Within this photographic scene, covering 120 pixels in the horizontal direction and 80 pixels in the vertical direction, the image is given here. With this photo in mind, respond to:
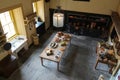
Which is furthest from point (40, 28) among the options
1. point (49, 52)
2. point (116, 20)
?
point (116, 20)

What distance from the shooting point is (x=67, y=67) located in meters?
4.66

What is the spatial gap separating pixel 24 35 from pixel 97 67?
3.64 metres

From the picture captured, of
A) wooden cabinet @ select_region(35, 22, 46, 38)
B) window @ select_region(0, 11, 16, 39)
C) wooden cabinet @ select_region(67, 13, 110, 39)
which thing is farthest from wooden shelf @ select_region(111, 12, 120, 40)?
window @ select_region(0, 11, 16, 39)

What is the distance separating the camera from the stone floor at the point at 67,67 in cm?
423

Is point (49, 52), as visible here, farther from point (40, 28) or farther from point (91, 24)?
point (91, 24)

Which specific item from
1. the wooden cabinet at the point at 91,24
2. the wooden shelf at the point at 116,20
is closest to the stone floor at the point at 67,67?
the wooden cabinet at the point at 91,24

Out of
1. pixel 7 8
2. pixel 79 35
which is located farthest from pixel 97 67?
pixel 7 8

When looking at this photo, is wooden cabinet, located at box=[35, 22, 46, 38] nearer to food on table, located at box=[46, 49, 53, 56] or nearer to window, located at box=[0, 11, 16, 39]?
window, located at box=[0, 11, 16, 39]

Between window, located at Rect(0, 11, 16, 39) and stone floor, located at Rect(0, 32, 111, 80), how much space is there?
4.21 feet

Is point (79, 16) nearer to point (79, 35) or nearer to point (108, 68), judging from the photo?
point (79, 35)

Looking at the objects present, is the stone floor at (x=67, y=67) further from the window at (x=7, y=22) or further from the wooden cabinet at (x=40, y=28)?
the window at (x=7, y=22)

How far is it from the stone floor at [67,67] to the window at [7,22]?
4.21 ft

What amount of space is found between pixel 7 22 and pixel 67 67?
317 cm

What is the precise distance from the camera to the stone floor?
423 cm
